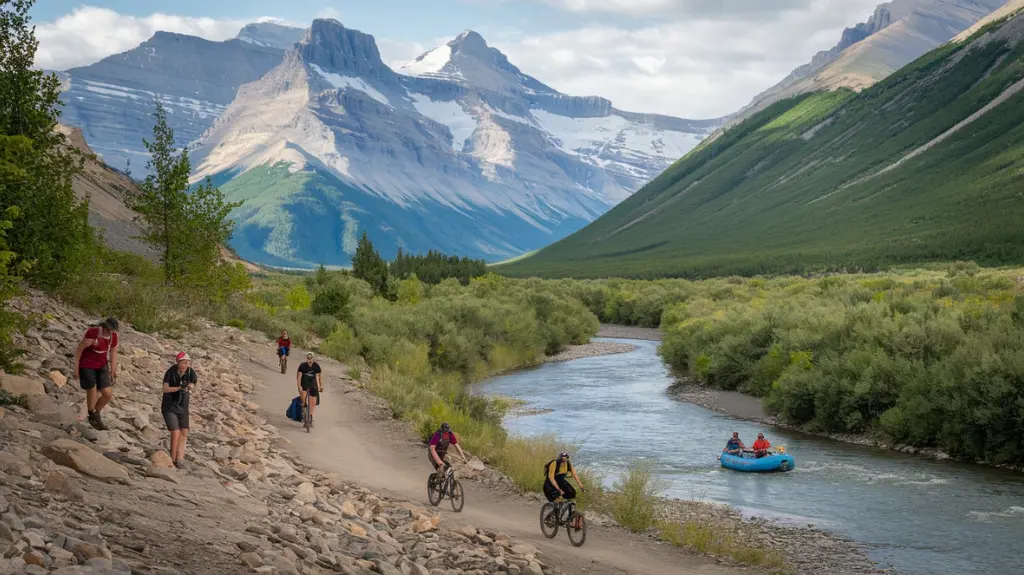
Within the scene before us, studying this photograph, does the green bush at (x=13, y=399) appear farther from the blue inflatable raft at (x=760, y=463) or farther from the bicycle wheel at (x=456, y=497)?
the blue inflatable raft at (x=760, y=463)

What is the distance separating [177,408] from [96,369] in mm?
1992

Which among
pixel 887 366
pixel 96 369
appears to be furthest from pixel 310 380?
pixel 887 366

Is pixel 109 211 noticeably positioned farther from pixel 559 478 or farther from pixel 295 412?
pixel 559 478

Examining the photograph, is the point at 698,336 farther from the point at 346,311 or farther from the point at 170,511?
the point at 170,511

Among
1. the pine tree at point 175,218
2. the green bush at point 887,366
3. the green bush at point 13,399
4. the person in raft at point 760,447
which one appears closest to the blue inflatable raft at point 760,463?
the person in raft at point 760,447

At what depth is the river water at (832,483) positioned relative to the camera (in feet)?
78.0

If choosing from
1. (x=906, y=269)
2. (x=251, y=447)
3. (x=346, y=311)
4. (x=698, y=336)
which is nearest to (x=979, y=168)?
(x=906, y=269)

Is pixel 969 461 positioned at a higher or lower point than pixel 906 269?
lower

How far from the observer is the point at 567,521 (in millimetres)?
20375

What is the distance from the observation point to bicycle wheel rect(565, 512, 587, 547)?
2036cm

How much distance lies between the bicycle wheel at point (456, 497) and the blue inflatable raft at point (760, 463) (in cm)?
1500

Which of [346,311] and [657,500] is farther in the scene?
[346,311]

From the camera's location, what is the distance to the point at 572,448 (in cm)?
3027

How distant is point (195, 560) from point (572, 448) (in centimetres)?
1921
